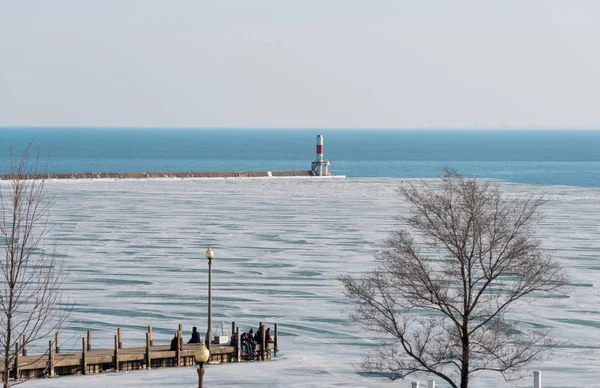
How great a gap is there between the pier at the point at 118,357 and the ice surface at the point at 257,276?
0.68 m

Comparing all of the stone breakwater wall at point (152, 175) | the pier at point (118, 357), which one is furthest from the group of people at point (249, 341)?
the stone breakwater wall at point (152, 175)

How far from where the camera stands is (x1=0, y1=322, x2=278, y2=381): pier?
34000mm

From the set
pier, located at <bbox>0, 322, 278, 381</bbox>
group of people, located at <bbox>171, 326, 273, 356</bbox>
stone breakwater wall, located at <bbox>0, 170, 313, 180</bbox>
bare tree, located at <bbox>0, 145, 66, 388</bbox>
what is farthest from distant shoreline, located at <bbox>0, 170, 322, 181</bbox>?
pier, located at <bbox>0, 322, 278, 381</bbox>

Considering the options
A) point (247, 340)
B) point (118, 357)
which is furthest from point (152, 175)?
point (118, 357)

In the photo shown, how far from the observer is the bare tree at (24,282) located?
26.1 m

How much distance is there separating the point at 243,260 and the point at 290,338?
19.1 metres

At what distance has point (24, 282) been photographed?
45.6 m

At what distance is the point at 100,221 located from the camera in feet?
255

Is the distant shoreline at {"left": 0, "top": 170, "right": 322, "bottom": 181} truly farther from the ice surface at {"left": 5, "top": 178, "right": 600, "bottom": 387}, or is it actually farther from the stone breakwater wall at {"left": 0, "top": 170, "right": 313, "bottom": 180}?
the ice surface at {"left": 5, "top": 178, "right": 600, "bottom": 387}

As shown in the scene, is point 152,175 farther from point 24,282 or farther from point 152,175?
point 24,282

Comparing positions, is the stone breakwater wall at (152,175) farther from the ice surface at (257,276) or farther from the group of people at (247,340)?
the group of people at (247,340)

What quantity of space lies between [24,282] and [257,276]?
11.7 metres

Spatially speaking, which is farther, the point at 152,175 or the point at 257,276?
the point at 152,175

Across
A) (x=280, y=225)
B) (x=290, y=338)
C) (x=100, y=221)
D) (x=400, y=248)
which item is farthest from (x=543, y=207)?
(x=400, y=248)
